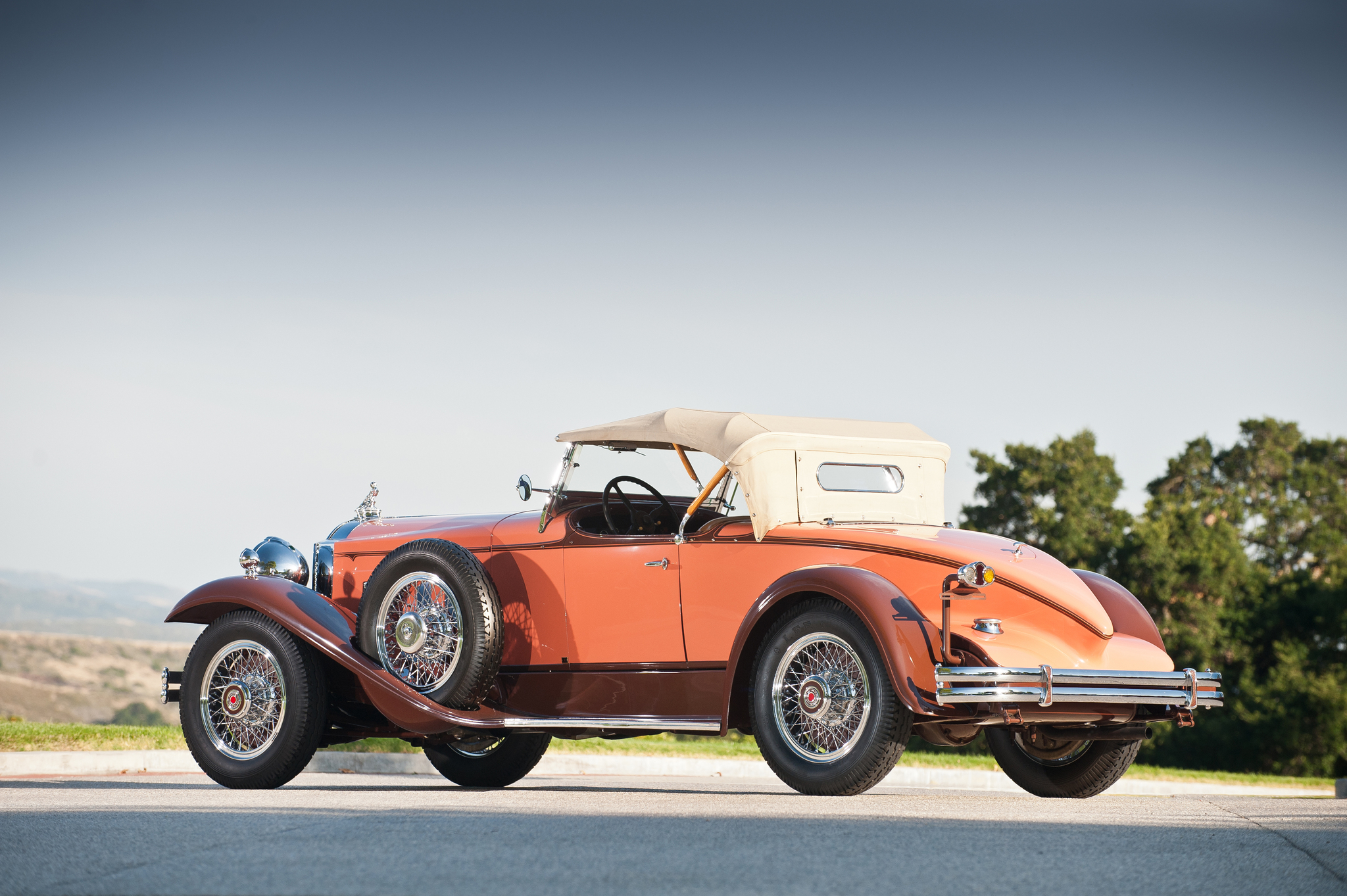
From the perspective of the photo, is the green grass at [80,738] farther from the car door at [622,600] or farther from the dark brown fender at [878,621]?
the dark brown fender at [878,621]

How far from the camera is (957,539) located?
7.30m

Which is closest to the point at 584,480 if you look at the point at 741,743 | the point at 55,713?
the point at 741,743

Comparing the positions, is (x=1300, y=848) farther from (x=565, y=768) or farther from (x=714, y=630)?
(x=565, y=768)

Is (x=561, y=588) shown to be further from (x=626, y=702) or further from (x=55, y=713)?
(x=55, y=713)

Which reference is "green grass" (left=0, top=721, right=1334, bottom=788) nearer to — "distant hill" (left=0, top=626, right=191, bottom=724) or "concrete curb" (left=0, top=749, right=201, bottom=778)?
"concrete curb" (left=0, top=749, right=201, bottom=778)

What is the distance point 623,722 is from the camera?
754 centimetres

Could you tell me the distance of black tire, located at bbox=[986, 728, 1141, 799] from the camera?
7.94 meters

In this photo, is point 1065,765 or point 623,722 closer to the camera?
point 623,722

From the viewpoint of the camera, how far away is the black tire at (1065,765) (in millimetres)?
7938

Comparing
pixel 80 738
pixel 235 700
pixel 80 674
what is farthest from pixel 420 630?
pixel 80 674

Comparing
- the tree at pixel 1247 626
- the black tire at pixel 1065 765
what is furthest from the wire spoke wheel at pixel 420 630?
the tree at pixel 1247 626

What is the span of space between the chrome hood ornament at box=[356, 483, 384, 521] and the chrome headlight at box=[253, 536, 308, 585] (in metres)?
0.53

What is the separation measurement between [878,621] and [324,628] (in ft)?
11.4

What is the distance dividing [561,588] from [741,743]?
1221 centimetres
